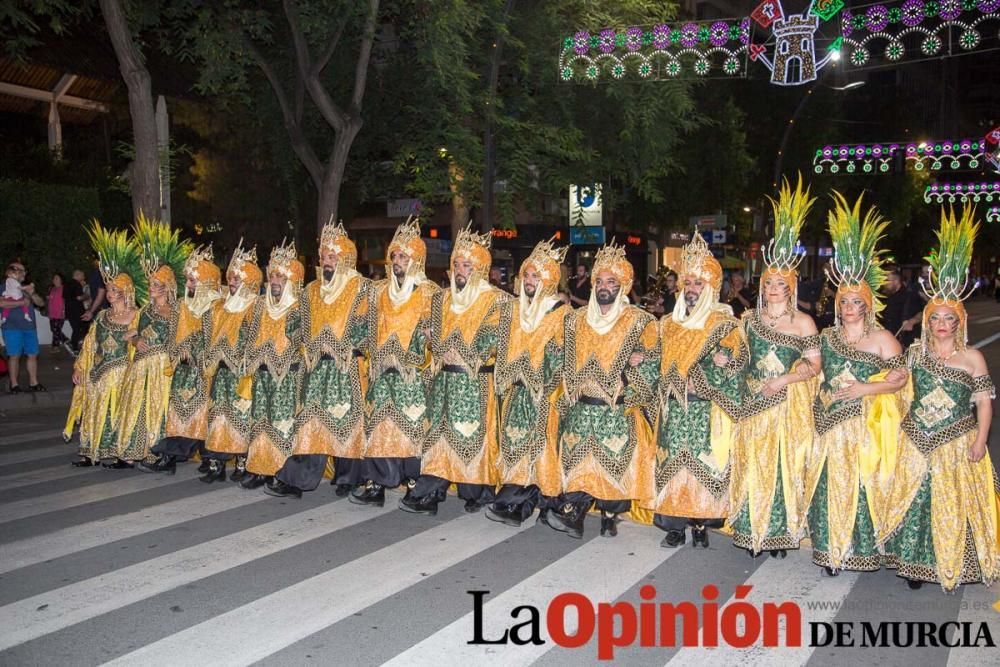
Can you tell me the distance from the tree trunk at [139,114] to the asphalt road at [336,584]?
7.26m

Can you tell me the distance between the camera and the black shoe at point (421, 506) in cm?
685

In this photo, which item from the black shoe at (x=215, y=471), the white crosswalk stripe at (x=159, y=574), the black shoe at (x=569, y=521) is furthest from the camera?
the black shoe at (x=215, y=471)

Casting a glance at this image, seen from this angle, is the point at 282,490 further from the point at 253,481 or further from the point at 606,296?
the point at 606,296

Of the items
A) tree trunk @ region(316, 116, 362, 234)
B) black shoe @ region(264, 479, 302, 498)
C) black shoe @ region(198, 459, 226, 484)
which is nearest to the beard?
black shoe @ region(264, 479, 302, 498)

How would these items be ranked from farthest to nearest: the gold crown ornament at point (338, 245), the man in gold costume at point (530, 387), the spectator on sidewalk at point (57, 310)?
the spectator on sidewalk at point (57, 310)
the gold crown ornament at point (338, 245)
the man in gold costume at point (530, 387)

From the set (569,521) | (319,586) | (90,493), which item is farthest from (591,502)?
(90,493)

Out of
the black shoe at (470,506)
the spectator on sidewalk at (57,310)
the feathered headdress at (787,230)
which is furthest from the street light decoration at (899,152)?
the black shoe at (470,506)

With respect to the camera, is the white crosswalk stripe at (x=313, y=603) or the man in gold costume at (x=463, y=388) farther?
the man in gold costume at (x=463, y=388)

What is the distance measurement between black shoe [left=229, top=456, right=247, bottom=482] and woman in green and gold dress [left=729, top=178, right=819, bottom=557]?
422 centimetres

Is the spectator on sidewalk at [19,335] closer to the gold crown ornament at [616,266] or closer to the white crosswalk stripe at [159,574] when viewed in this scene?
the white crosswalk stripe at [159,574]

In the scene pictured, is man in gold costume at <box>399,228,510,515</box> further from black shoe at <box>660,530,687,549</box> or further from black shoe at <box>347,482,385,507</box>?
black shoe at <box>660,530,687,549</box>

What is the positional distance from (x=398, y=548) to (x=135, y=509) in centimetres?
231

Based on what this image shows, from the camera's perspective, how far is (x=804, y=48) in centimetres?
1262

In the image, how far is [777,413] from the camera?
230 inches
